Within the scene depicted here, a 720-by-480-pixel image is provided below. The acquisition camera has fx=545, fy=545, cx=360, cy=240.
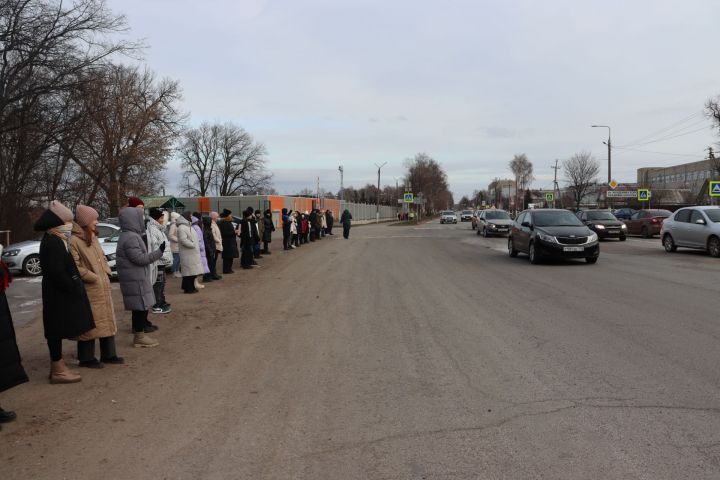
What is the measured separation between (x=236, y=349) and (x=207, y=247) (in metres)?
7.37

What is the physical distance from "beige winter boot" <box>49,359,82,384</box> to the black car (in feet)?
41.4

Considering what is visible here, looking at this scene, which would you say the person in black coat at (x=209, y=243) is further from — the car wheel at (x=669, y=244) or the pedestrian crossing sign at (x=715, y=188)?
the pedestrian crossing sign at (x=715, y=188)

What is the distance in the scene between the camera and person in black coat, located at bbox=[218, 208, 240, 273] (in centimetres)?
1511

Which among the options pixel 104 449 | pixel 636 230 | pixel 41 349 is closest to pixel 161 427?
pixel 104 449

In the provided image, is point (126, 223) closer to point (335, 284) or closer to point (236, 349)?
point (236, 349)

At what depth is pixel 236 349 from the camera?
676 cm

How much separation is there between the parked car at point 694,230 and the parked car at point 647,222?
364 inches

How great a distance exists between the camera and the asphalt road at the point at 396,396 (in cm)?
363

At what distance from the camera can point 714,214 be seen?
57.2ft

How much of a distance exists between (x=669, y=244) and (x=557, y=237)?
6.64 m

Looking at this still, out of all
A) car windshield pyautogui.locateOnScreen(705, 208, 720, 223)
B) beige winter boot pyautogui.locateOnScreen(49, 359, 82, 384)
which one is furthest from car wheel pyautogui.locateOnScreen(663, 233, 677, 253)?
beige winter boot pyautogui.locateOnScreen(49, 359, 82, 384)

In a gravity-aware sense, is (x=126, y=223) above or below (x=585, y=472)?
above

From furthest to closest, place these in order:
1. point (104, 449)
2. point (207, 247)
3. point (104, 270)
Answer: point (207, 247)
point (104, 270)
point (104, 449)

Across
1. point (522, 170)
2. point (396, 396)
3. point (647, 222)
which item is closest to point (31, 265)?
point (396, 396)
